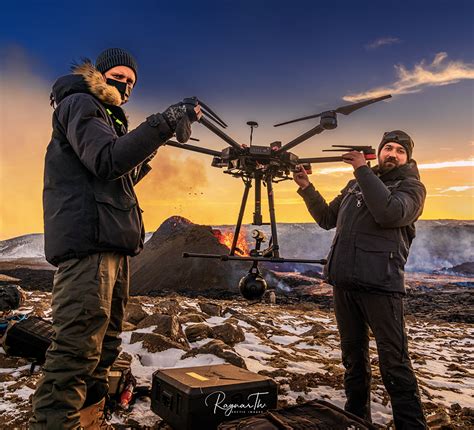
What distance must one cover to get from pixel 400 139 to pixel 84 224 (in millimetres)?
2896

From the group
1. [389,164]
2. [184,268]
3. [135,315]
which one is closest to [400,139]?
[389,164]

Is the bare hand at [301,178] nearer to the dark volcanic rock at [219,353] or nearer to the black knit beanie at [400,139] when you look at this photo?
the black knit beanie at [400,139]

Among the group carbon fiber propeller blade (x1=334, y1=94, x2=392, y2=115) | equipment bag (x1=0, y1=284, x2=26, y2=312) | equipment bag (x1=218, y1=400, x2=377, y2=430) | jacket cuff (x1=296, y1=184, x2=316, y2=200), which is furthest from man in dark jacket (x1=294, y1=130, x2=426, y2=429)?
equipment bag (x1=0, y1=284, x2=26, y2=312)

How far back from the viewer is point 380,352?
3268mm

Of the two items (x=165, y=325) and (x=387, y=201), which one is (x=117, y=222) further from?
(x=165, y=325)

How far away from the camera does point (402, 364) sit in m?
3.16

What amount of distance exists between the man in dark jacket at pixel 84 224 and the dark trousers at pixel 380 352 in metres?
2.00

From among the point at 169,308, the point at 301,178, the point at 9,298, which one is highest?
the point at 301,178

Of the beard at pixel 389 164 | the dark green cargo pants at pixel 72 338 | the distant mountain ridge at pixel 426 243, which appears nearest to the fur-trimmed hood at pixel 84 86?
the dark green cargo pants at pixel 72 338

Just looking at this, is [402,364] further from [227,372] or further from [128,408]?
[128,408]

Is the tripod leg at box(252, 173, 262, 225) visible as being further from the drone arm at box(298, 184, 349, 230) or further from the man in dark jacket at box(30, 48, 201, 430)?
the man in dark jacket at box(30, 48, 201, 430)

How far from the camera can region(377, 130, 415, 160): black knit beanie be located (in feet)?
12.1

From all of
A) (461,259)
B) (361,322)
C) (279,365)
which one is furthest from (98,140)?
(461,259)

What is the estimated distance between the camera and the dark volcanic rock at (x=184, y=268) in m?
17.9
